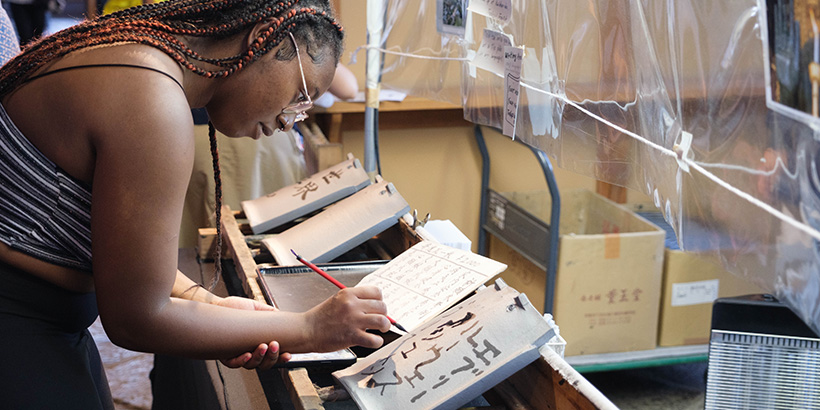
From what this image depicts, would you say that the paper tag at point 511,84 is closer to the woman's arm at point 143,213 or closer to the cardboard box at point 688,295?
the woman's arm at point 143,213

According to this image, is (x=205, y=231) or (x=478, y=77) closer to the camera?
(x=478, y=77)

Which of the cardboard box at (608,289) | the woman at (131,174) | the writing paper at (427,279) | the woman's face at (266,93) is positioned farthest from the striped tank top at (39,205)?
the cardboard box at (608,289)

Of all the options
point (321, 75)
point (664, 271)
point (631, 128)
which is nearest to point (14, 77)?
point (321, 75)

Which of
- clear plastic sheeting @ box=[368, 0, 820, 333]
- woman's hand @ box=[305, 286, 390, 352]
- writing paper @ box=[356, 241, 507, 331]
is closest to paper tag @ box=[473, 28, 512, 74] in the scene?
clear plastic sheeting @ box=[368, 0, 820, 333]

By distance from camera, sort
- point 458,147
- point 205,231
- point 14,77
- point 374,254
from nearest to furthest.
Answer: point 14,77 < point 374,254 < point 205,231 < point 458,147

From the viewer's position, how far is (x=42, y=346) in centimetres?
88

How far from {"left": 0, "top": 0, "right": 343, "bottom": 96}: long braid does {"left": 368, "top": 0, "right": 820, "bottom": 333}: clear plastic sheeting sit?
1.39 feet

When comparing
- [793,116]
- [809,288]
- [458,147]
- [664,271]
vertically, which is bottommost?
[664,271]

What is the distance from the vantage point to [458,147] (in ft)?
9.83

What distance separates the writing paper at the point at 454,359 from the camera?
904 mm

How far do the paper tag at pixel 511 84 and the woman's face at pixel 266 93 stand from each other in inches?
15.5

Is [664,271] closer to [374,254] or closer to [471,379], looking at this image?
[374,254]

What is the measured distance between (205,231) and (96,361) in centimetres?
74

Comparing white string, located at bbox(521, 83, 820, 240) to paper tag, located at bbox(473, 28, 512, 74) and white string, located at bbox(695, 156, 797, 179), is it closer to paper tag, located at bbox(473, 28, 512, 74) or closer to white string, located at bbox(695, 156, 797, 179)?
white string, located at bbox(695, 156, 797, 179)
